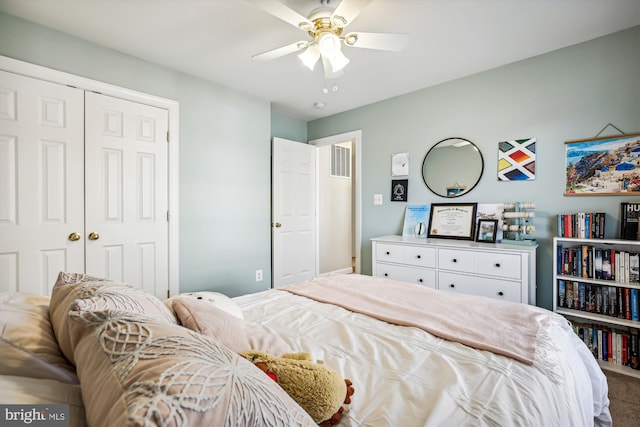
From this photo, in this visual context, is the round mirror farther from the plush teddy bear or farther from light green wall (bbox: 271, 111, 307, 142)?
the plush teddy bear

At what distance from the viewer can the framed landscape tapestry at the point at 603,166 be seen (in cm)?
216

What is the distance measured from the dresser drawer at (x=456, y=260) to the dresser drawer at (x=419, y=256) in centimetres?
7

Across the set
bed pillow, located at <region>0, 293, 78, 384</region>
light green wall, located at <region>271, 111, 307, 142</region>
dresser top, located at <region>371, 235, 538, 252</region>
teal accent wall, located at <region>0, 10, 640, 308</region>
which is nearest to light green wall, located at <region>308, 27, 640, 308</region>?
teal accent wall, located at <region>0, 10, 640, 308</region>

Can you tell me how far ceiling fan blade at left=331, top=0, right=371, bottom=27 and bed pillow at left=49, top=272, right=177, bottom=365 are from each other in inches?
65.5

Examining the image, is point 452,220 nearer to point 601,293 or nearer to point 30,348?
point 601,293

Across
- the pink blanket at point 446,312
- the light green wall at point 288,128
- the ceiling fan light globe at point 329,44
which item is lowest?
the pink blanket at point 446,312

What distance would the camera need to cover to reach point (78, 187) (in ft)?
7.44

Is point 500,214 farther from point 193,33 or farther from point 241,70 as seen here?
point 193,33

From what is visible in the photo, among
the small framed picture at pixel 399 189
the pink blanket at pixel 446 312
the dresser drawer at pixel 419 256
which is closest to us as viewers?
the pink blanket at pixel 446 312

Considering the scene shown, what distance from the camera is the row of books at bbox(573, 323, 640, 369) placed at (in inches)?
80.0

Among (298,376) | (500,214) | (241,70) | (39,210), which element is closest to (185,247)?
(39,210)

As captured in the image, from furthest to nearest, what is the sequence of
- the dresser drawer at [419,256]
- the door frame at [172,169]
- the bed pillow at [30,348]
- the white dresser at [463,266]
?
the dresser drawer at [419,256] < the door frame at [172,169] < the white dresser at [463,266] < the bed pillow at [30,348]

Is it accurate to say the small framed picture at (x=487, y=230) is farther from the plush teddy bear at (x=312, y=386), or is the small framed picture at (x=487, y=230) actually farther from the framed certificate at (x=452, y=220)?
the plush teddy bear at (x=312, y=386)

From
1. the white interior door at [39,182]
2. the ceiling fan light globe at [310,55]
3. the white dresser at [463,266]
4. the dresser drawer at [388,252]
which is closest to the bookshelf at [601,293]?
Answer: the white dresser at [463,266]
